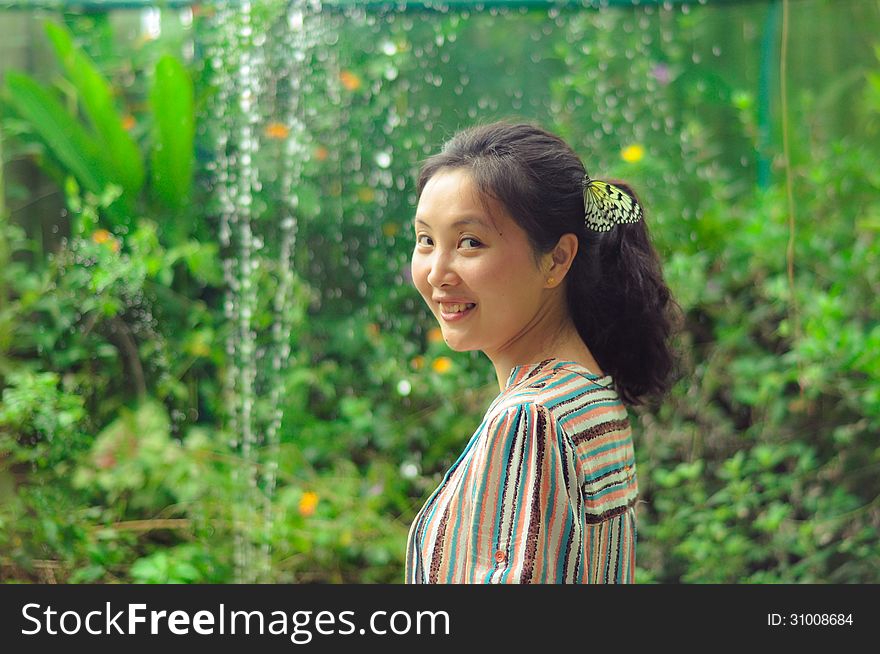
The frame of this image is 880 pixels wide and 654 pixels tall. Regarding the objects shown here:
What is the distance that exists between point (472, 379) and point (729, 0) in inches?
59.3

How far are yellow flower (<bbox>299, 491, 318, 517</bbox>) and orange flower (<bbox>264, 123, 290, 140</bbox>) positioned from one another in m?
1.19

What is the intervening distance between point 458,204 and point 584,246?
22 cm

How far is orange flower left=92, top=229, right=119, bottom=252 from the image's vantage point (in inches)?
123

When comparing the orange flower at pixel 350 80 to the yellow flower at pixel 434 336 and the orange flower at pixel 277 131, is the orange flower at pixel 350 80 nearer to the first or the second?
the orange flower at pixel 277 131

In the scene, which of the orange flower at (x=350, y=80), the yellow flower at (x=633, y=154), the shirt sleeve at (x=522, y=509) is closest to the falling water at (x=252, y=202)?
the orange flower at (x=350, y=80)

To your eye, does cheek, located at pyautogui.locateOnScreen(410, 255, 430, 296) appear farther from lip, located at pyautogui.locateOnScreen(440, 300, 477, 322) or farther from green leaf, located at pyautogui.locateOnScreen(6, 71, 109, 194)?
green leaf, located at pyautogui.locateOnScreen(6, 71, 109, 194)

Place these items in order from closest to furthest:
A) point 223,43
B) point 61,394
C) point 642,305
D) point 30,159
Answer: point 642,305 < point 61,394 < point 30,159 < point 223,43

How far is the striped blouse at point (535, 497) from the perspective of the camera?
1.17 metres

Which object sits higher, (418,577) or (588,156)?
(588,156)

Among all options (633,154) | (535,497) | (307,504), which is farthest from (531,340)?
(633,154)

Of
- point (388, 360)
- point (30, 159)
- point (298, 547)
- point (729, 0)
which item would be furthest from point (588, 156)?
point (30, 159)

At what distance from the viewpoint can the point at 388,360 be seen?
11.1 ft

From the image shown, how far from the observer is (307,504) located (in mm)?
3184

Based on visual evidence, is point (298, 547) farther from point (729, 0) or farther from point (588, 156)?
point (729, 0)
